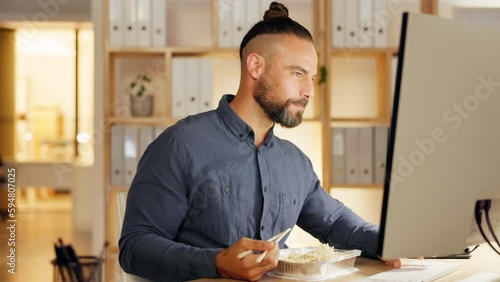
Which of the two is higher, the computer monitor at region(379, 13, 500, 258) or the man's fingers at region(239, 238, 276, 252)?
the computer monitor at region(379, 13, 500, 258)

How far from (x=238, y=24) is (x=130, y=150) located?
92 cm

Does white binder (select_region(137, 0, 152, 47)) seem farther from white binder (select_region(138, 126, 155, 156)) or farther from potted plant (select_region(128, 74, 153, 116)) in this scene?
white binder (select_region(138, 126, 155, 156))

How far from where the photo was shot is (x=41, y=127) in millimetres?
12406

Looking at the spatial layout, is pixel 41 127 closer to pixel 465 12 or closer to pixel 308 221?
pixel 465 12

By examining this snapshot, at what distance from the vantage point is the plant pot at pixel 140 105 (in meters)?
3.95

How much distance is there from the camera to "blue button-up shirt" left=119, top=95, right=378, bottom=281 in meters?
1.61

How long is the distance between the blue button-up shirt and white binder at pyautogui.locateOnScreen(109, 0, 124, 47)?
82.1 inches

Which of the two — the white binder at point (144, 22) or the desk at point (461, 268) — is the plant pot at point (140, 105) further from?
the desk at point (461, 268)

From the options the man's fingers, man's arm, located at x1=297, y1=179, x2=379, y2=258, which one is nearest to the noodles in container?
the man's fingers

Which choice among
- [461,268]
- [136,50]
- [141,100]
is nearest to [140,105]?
[141,100]

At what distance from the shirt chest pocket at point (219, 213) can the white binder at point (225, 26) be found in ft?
7.37

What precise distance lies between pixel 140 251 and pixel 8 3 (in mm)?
6766

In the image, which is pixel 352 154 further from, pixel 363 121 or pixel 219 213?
pixel 219 213

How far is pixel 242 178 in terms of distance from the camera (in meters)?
1.74
